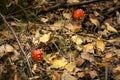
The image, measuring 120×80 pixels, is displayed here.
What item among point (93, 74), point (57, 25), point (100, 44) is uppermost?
point (57, 25)

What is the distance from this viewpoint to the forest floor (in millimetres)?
2064

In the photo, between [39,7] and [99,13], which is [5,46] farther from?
[99,13]

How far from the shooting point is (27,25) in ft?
7.99

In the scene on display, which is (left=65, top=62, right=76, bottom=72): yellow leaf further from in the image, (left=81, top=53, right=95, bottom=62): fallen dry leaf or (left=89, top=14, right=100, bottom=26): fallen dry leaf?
(left=89, top=14, right=100, bottom=26): fallen dry leaf

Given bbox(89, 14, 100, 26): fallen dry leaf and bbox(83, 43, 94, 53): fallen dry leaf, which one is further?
bbox(89, 14, 100, 26): fallen dry leaf

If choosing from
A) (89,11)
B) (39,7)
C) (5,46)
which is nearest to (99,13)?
(89,11)

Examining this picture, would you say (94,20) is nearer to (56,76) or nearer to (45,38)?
(45,38)

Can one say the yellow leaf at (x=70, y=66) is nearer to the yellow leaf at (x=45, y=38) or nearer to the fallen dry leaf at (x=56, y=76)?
the fallen dry leaf at (x=56, y=76)

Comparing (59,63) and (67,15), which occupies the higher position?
(67,15)

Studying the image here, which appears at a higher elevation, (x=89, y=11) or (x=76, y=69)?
(x=89, y=11)

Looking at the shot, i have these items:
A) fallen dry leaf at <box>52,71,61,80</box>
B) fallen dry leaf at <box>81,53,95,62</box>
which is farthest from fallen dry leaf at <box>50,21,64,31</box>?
fallen dry leaf at <box>52,71,61,80</box>

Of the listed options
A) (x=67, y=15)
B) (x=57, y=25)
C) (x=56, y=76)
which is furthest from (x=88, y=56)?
(x=67, y=15)

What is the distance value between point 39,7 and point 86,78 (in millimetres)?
842

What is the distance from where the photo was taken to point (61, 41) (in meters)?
2.31
